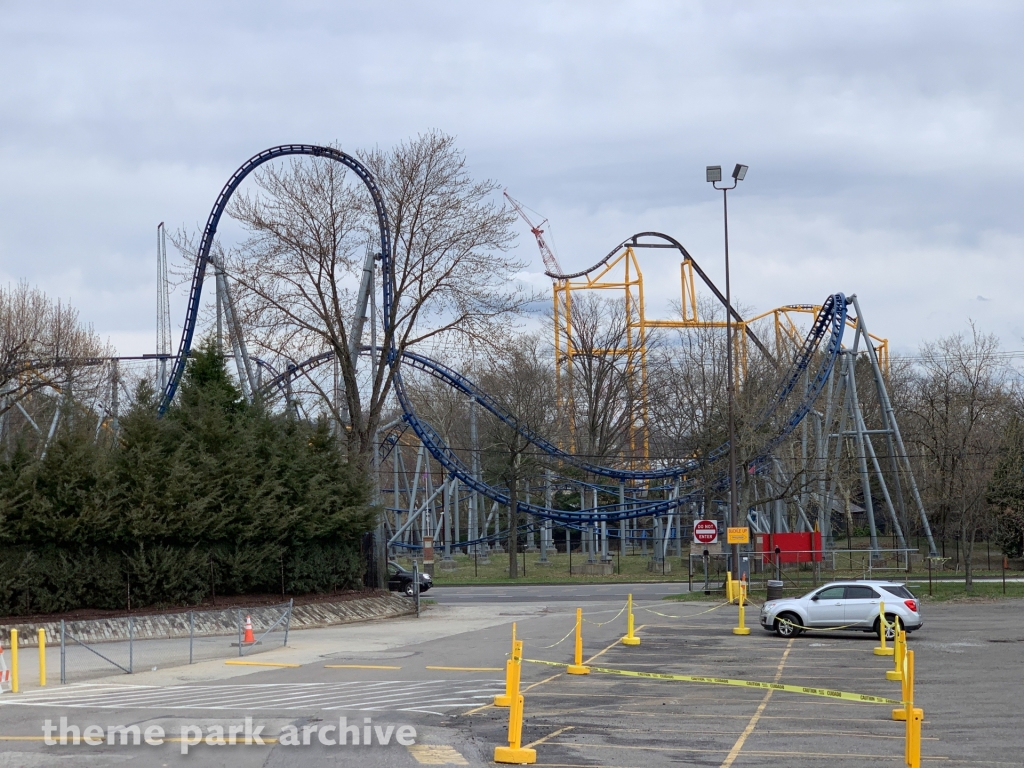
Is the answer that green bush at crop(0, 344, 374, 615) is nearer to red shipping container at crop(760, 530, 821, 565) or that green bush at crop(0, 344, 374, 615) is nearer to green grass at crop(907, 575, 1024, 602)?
green grass at crop(907, 575, 1024, 602)

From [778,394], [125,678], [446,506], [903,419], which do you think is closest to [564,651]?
[125,678]

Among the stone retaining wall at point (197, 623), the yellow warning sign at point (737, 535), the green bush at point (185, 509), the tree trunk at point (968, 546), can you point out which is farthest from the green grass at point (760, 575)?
the green bush at point (185, 509)

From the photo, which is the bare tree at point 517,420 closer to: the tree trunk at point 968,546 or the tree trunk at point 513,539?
the tree trunk at point 513,539

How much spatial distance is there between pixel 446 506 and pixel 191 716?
159 feet

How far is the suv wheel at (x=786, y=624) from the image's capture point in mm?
25000

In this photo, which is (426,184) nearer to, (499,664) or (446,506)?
(499,664)

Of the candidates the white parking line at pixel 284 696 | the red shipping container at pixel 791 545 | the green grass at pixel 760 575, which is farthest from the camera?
the red shipping container at pixel 791 545

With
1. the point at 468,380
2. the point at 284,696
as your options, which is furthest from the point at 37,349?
the point at 284,696

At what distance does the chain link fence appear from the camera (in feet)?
66.7

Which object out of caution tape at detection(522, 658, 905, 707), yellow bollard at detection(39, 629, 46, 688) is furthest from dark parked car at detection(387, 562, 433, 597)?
yellow bollard at detection(39, 629, 46, 688)

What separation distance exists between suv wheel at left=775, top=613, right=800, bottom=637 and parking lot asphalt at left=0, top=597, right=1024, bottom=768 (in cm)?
29

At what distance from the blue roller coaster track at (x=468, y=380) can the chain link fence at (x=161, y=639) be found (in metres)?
10.1

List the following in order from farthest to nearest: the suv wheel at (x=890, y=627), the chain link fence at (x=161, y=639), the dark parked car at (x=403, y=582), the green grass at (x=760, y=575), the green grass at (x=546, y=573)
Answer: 1. the green grass at (x=546, y=573)
2. the dark parked car at (x=403, y=582)
3. the green grass at (x=760, y=575)
4. the suv wheel at (x=890, y=627)
5. the chain link fence at (x=161, y=639)

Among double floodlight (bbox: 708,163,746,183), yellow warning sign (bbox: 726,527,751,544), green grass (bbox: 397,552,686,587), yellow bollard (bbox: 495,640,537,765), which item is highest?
double floodlight (bbox: 708,163,746,183)
